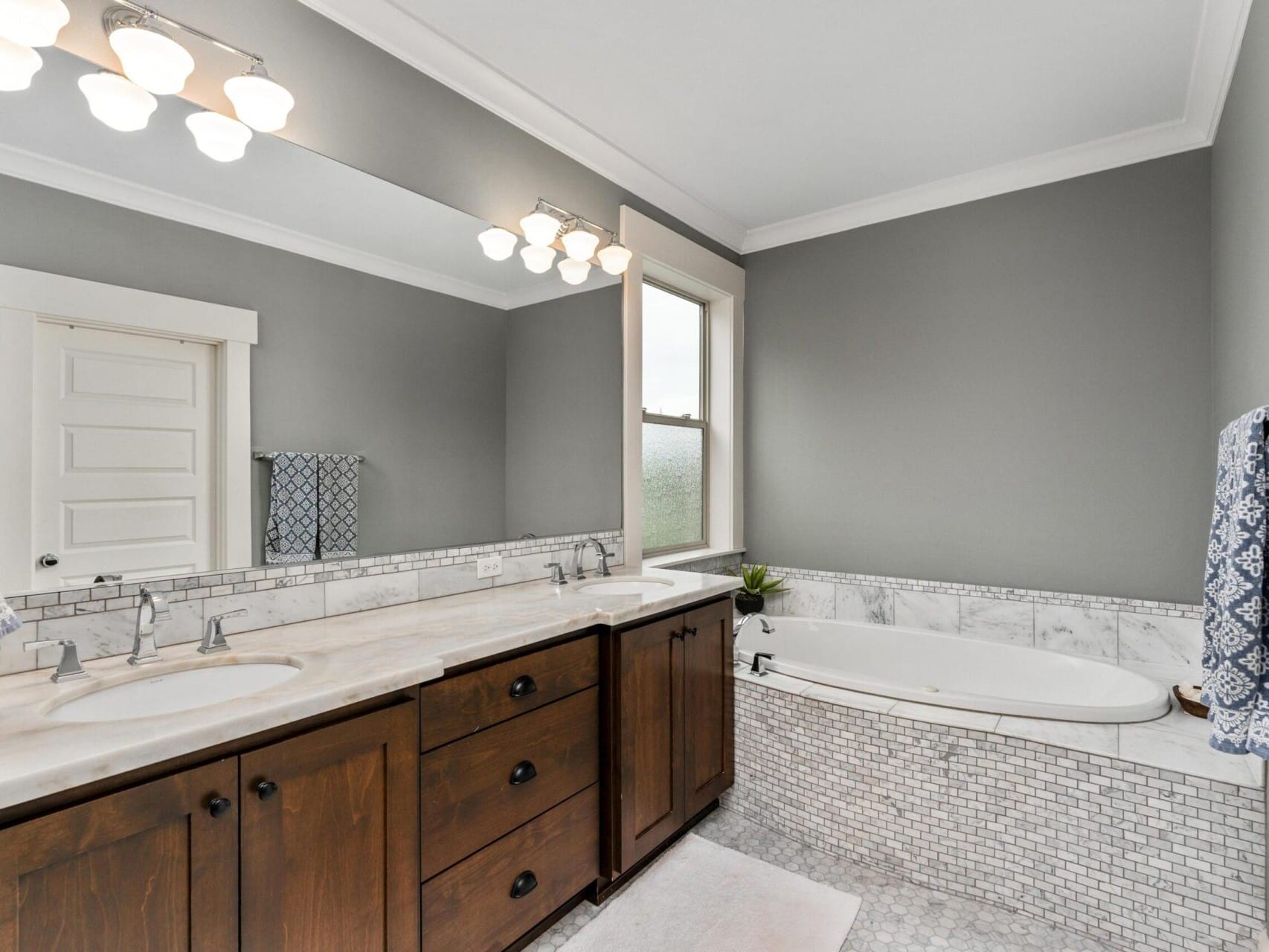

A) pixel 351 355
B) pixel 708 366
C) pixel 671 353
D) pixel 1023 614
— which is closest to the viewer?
pixel 351 355

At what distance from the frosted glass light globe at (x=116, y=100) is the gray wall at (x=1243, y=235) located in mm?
2684

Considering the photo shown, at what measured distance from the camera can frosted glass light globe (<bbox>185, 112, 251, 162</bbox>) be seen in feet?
5.21

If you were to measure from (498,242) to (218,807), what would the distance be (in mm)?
1888

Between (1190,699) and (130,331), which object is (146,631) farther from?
(1190,699)

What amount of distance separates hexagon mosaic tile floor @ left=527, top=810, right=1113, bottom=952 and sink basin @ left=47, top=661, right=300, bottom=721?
1.06m

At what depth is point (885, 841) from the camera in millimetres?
2211

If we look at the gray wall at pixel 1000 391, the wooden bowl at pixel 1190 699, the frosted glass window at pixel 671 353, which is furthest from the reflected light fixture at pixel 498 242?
the wooden bowl at pixel 1190 699

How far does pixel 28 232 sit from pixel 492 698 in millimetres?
1394

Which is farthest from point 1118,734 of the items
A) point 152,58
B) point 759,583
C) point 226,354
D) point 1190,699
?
point 152,58

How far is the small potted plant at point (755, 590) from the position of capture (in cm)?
352

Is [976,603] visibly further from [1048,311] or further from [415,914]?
[415,914]

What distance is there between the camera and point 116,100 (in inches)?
57.2

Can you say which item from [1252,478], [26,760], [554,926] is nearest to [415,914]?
[554,926]

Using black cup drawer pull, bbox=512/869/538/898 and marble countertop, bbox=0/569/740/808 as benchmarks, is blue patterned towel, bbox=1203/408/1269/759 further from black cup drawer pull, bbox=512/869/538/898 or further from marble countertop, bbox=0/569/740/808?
black cup drawer pull, bbox=512/869/538/898
